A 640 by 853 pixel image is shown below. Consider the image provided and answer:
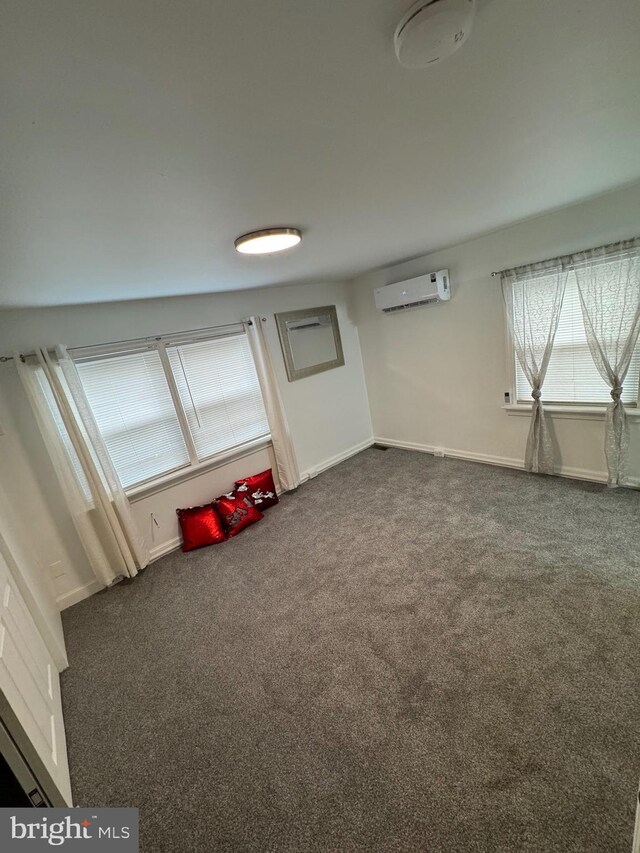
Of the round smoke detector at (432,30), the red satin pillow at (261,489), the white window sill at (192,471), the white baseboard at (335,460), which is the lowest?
the white baseboard at (335,460)

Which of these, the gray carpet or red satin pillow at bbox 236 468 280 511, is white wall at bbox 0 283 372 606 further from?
the gray carpet

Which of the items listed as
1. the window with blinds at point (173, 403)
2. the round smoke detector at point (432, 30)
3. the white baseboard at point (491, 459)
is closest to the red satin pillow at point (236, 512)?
the window with blinds at point (173, 403)

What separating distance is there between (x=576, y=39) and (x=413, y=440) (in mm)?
3601

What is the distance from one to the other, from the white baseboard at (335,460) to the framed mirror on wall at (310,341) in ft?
3.58

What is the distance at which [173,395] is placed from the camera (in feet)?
9.80

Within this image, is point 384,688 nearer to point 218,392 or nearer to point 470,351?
point 218,392

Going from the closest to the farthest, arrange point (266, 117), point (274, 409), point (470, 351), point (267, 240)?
point (266, 117) < point (267, 240) < point (470, 351) < point (274, 409)

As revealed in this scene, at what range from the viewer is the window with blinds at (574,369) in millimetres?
2479

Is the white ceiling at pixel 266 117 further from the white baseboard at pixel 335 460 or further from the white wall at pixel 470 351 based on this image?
the white baseboard at pixel 335 460

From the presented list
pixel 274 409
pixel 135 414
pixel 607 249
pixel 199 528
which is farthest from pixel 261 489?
pixel 607 249

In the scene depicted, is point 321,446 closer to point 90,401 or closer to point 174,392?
point 174,392

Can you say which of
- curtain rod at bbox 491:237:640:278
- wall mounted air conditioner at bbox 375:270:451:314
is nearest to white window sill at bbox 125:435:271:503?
wall mounted air conditioner at bbox 375:270:451:314

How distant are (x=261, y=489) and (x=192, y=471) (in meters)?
0.70

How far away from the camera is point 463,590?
77.4 inches
